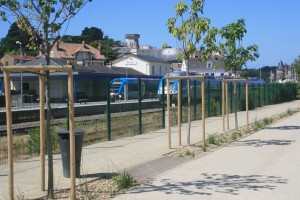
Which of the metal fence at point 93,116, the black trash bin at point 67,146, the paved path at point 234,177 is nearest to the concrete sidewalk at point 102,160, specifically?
the black trash bin at point 67,146

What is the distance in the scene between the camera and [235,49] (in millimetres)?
16469

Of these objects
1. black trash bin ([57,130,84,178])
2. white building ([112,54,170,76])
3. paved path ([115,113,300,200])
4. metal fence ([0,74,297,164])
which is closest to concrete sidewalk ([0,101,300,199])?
black trash bin ([57,130,84,178])

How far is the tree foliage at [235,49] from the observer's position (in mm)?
16109

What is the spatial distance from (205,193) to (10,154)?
3026mm

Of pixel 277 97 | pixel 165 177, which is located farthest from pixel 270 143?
pixel 277 97

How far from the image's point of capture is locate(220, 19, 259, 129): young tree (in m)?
16.1

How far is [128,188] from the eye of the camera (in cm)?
789

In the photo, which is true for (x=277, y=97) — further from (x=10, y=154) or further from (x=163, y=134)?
(x=10, y=154)

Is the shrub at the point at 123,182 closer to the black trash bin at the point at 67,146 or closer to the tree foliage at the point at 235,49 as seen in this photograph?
the black trash bin at the point at 67,146

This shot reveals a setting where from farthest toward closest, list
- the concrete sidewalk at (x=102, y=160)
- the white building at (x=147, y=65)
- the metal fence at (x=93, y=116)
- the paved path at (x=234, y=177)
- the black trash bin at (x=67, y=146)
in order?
the white building at (x=147, y=65)
the metal fence at (x=93, y=116)
the black trash bin at (x=67, y=146)
the concrete sidewalk at (x=102, y=160)
the paved path at (x=234, y=177)

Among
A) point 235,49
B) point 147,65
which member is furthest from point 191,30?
point 147,65

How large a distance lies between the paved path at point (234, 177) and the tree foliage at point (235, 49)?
14.8 feet

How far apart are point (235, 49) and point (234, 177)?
849cm

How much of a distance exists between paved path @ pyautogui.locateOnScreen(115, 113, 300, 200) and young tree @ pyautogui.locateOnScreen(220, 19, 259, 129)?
4.50 meters
